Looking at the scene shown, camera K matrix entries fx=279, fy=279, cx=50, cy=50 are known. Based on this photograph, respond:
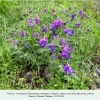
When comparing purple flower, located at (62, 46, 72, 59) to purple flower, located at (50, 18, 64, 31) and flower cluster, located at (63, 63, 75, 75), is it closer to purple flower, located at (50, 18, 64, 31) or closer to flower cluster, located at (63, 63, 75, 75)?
flower cluster, located at (63, 63, 75, 75)

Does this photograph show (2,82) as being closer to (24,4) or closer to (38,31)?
(38,31)

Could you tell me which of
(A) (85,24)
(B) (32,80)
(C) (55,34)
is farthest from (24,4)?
(B) (32,80)

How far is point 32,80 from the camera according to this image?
2643 millimetres

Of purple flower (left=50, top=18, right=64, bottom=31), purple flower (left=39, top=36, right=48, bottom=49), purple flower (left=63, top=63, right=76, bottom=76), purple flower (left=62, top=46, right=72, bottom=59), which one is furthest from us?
purple flower (left=50, top=18, right=64, bottom=31)

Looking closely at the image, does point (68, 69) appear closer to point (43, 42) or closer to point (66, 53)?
point (66, 53)

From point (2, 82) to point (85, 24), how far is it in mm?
1268

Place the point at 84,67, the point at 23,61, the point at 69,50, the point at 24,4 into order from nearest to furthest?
the point at 69,50 < the point at 84,67 < the point at 23,61 < the point at 24,4

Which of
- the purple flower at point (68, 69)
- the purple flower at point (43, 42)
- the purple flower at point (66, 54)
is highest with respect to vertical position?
the purple flower at point (43, 42)

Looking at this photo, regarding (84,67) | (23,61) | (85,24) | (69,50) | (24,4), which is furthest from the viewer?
(24,4)

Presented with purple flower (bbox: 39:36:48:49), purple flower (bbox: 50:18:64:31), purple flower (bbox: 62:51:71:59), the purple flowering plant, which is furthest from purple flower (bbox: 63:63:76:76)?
purple flower (bbox: 50:18:64:31)

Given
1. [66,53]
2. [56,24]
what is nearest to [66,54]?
[66,53]

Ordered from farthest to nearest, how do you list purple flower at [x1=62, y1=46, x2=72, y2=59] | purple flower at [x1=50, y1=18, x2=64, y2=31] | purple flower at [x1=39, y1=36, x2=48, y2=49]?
purple flower at [x1=50, y1=18, x2=64, y2=31]
purple flower at [x1=39, y1=36, x2=48, y2=49]
purple flower at [x1=62, y1=46, x2=72, y2=59]

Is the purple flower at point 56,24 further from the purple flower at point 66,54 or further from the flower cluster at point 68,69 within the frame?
→ the flower cluster at point 68,69

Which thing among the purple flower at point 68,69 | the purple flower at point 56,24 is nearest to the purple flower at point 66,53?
the purple flower at point 68,69
